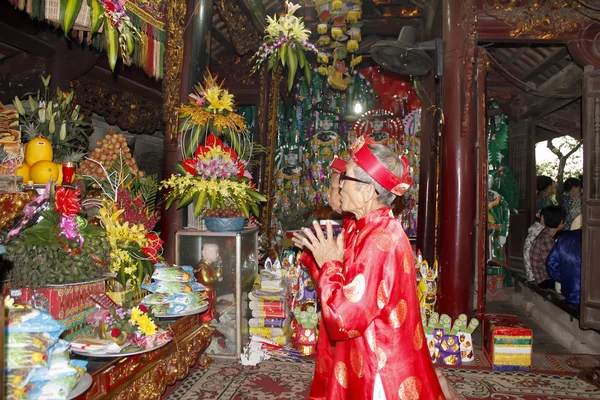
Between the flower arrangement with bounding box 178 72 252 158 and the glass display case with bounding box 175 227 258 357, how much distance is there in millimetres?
722

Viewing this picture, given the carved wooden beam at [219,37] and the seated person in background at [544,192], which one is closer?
the carved wooden beam at [219,37]

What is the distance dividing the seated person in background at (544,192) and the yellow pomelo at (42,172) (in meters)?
8.15

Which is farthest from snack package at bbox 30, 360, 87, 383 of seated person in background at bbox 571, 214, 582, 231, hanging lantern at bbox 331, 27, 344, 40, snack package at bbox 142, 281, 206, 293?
seated person in background at bbox 571, 214, 582, 231

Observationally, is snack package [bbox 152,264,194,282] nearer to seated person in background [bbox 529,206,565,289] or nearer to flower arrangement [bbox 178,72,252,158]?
flower arrangement [bbox 178,72,252,158]

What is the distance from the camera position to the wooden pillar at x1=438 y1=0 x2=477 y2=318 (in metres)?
4.95

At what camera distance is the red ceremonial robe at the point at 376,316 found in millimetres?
1896

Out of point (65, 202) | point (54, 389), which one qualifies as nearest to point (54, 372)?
point (54, 389)

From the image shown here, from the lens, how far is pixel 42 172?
270 centimetres

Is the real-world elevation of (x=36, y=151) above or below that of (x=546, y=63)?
below

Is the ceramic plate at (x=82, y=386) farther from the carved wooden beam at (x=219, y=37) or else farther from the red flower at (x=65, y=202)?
the carved wooden beam at (x=219, y=37)

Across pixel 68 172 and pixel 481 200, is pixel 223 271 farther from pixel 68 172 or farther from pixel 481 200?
pixel 481 200

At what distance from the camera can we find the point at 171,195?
4094mm

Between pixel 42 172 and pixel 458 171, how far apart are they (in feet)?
12.3

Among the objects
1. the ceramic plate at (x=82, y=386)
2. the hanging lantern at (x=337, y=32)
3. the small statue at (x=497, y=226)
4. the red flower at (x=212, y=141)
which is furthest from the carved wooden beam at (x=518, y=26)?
the ceramic plate at (x=82, y=386)
